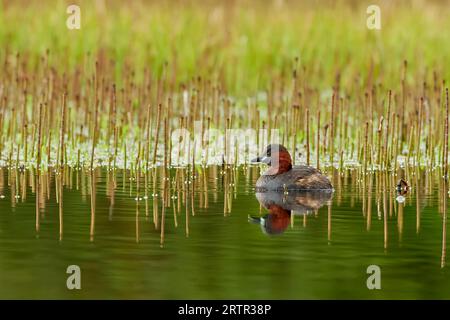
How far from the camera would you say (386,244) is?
904 centimetres

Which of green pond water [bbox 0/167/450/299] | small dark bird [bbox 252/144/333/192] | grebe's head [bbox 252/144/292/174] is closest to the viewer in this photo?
green pond water [bbox 0/167/450/299]

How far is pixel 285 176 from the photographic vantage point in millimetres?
12438

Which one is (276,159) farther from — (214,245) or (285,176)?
(214,245)

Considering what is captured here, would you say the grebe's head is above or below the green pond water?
above

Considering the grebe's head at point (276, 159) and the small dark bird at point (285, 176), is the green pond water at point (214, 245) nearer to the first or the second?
the small dark bird at point (285, 176)

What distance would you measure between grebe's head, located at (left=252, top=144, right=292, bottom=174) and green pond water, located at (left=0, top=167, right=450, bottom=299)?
56 cm

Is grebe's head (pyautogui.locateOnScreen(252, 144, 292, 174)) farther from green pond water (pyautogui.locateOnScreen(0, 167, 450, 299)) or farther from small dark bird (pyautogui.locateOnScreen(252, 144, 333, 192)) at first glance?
green pond water (pyautogui.locateOnScreen(0, 167, 450, 299))

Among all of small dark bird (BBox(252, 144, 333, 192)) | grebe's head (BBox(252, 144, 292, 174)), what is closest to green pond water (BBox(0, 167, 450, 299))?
small dark bird (BBox(252, 144, 333, 192))

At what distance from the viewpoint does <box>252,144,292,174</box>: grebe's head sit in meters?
12.4

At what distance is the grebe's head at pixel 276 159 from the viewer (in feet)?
40.8

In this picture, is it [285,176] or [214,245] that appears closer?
[214,245]

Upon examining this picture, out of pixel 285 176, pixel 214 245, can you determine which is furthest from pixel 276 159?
pixel 214 245

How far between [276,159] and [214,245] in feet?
12.7

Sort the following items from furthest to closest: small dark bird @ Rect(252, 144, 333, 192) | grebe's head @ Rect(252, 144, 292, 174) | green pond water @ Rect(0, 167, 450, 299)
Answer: grebe's head @ Rect(252, 144, 292, 174)
small dark bird @ Rect(252, 144, 333, 192)
green pond water @ Rect(0, 167, 450, 299)
